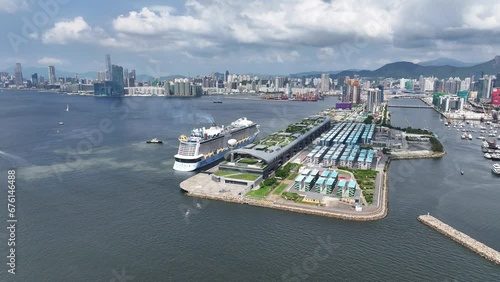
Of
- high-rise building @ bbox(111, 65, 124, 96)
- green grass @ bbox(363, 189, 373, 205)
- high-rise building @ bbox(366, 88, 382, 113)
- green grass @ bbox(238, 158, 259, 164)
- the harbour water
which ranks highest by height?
Result: high-rise building @ bbox(111, 65, 124, 96)

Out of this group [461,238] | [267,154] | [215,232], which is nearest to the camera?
[461,238]

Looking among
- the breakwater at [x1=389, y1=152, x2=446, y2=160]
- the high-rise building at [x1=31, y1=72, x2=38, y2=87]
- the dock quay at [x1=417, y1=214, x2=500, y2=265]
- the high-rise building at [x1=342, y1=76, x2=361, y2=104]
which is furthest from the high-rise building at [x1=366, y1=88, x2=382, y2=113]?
the high-rise building at [x1=31, y1=72, x2=38, y2=87]

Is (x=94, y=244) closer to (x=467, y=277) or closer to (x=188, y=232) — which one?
(x=188, y=232)

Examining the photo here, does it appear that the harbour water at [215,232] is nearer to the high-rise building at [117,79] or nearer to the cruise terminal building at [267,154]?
the cruise terminal building at [267,154]

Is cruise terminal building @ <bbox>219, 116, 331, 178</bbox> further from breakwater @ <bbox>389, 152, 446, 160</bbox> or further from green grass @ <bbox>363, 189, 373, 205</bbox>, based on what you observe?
breakwater @ <bbox>389, 152, 446, 160</bbox>

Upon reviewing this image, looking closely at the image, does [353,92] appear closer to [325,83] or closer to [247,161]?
[325,83]

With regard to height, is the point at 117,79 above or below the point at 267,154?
above

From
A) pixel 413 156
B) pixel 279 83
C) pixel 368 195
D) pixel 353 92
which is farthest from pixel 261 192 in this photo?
pixel 279 83
